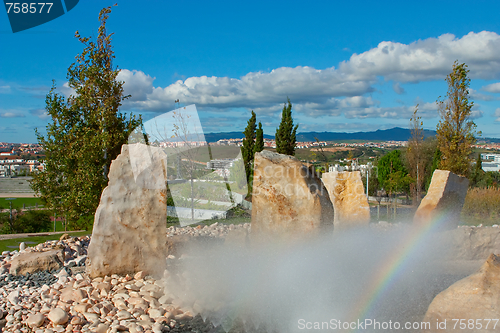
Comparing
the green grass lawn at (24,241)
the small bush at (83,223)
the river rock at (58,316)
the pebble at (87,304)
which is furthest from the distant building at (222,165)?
the river rock at (58,316)

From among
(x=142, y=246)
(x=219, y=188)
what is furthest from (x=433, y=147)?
(x=142, y=246)

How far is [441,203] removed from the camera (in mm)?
8570

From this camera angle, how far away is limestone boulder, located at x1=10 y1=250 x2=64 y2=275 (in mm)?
5969

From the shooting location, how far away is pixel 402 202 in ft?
70.2

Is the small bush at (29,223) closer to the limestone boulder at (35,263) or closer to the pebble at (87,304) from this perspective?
the limestone boulder at (35,263)

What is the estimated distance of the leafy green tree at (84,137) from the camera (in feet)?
30.0

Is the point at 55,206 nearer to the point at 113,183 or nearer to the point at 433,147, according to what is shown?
the point at 113,183

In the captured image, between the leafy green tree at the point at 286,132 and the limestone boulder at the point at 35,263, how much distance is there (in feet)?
44.1

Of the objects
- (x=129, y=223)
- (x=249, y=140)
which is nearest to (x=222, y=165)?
(x=249, y=140)

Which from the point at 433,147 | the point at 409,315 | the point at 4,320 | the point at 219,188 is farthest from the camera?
the point at 433,147

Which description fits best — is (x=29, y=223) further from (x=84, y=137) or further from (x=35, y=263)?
(x=35, y=263)

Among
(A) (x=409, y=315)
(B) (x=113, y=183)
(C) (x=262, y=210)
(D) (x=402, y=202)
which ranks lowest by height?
(D) (x=402, y=202)

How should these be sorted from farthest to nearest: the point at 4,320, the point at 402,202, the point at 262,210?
the point at 402,202, the point at 262,210, the point at 4,320

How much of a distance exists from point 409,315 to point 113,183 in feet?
15.1
